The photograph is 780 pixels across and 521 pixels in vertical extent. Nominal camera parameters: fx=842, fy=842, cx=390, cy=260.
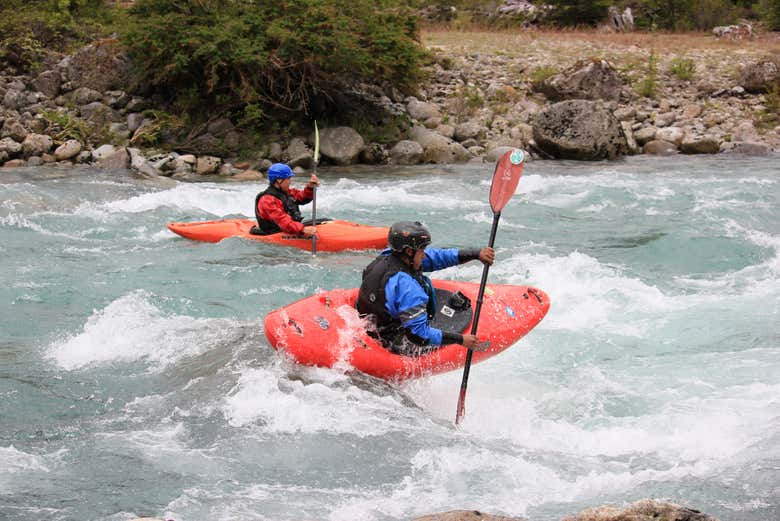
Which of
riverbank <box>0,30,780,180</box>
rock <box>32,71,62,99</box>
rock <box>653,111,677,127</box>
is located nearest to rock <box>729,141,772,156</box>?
riverbank <box>0,30,780,180</box>

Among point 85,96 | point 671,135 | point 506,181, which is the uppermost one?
point 506,181

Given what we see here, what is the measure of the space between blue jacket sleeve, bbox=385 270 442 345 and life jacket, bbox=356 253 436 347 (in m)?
0.04

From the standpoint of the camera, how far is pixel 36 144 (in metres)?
13.8

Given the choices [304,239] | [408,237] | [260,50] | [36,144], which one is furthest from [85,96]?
[408,237]

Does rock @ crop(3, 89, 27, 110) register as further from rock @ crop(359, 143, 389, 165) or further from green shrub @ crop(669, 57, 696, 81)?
green shrub @ crop(669, 57, 696, 81)

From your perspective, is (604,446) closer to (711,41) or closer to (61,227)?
(61,227)

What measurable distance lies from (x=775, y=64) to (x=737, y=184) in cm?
717

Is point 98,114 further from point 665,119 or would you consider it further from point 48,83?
point 665,119

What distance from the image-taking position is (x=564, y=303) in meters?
7.21

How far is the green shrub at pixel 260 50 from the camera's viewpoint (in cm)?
1452

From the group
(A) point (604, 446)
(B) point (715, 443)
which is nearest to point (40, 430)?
(A) point (604, 446)

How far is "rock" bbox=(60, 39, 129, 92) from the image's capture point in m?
15.7

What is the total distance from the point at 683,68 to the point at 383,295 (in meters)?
15.2

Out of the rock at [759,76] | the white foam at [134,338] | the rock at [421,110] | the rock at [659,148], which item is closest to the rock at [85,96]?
the rock at [421,110]
